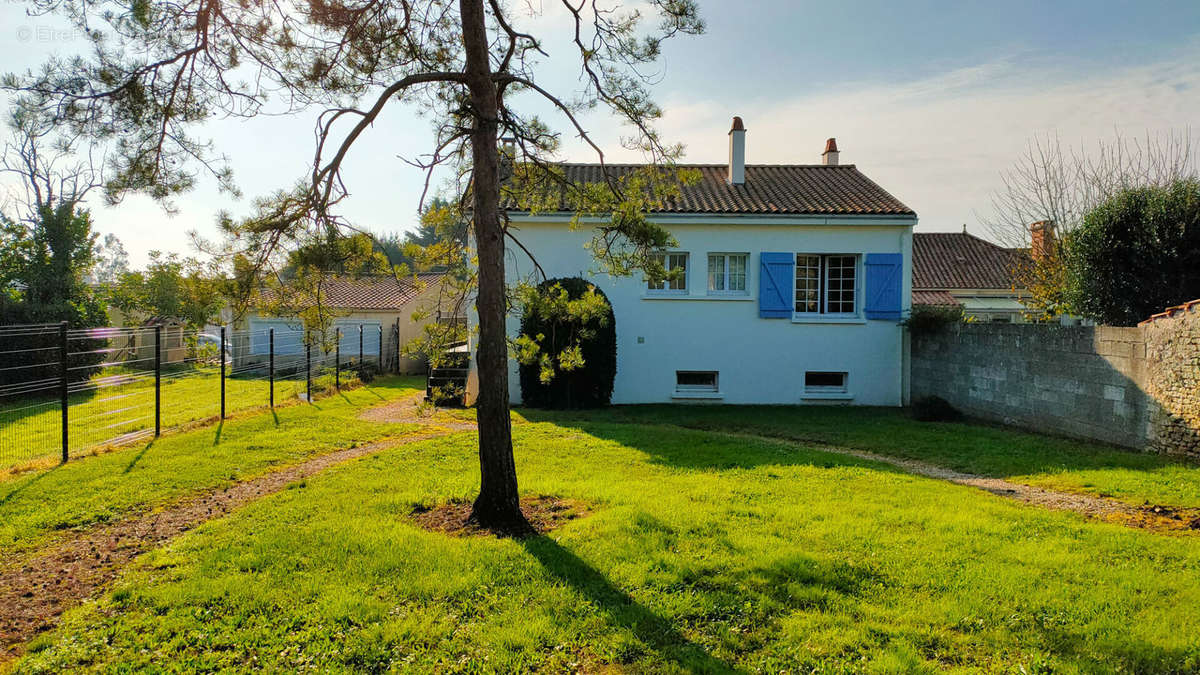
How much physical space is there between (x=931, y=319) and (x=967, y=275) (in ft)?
55.4

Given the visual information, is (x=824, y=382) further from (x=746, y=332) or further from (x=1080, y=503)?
(x=1080, y=503)

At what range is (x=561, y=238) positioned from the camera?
14352 mm

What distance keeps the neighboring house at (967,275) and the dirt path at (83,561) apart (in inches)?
983

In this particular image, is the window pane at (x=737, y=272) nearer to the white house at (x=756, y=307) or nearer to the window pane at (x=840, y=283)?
the white house at (x=756, y=307)

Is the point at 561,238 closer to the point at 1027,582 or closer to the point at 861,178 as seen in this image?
the point at 861,178

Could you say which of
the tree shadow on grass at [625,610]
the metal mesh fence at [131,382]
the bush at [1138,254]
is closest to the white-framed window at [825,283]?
the bush at [1138,254]

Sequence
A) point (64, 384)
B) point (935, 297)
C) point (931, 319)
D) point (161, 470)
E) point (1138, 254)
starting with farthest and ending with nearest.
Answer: point (935, 297)
point (931, 319)
point (1138, 254)
point (64, 384)
point (161, 470)

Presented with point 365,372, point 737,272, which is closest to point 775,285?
point 737,272

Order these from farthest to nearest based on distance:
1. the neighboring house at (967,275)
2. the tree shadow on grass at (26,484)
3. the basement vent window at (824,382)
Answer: the neighboring house at (967,275), the basement vent window at (824,382), the tree shadow on grass at (26,484)

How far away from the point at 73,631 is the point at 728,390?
12.3m

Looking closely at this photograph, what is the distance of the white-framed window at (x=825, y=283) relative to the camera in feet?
48.7

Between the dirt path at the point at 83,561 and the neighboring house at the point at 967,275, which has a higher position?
the neighboring house at the point at 967,275

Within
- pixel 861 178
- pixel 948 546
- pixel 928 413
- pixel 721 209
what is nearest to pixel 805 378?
pixel 928 413

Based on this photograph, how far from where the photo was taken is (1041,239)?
63.3ft
